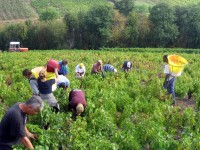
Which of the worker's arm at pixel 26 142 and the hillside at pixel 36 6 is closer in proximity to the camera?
the worker's arm at pixel 26 142

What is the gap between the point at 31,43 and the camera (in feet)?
164

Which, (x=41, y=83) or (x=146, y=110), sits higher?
(x=41, y=83)

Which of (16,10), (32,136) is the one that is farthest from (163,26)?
(32,136)

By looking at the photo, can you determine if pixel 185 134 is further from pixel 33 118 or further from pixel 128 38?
pixel 128 38

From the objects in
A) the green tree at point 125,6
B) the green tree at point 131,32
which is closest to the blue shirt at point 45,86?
the green tree at point 131,32

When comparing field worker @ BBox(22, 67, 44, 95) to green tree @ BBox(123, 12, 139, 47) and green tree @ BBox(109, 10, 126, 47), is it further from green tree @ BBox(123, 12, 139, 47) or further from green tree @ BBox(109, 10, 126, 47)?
green tree @ BBox(109, 10, 126, 47)

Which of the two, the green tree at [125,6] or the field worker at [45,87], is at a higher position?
the green tree at [125,6]

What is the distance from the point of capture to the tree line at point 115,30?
149 ft

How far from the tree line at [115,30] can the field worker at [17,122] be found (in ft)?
132

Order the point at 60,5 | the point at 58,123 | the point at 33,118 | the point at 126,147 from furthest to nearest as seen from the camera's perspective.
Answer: the point at 60,5 < the point at 33,118 < the point at 58,123 < the point at 126,147

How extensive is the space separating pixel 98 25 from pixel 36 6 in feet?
118

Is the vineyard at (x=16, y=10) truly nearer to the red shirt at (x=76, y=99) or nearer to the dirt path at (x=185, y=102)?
the dirt path at (x=185, y=102)

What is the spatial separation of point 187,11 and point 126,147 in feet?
136

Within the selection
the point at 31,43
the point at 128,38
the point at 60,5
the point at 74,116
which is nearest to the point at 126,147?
the point at 74,116
